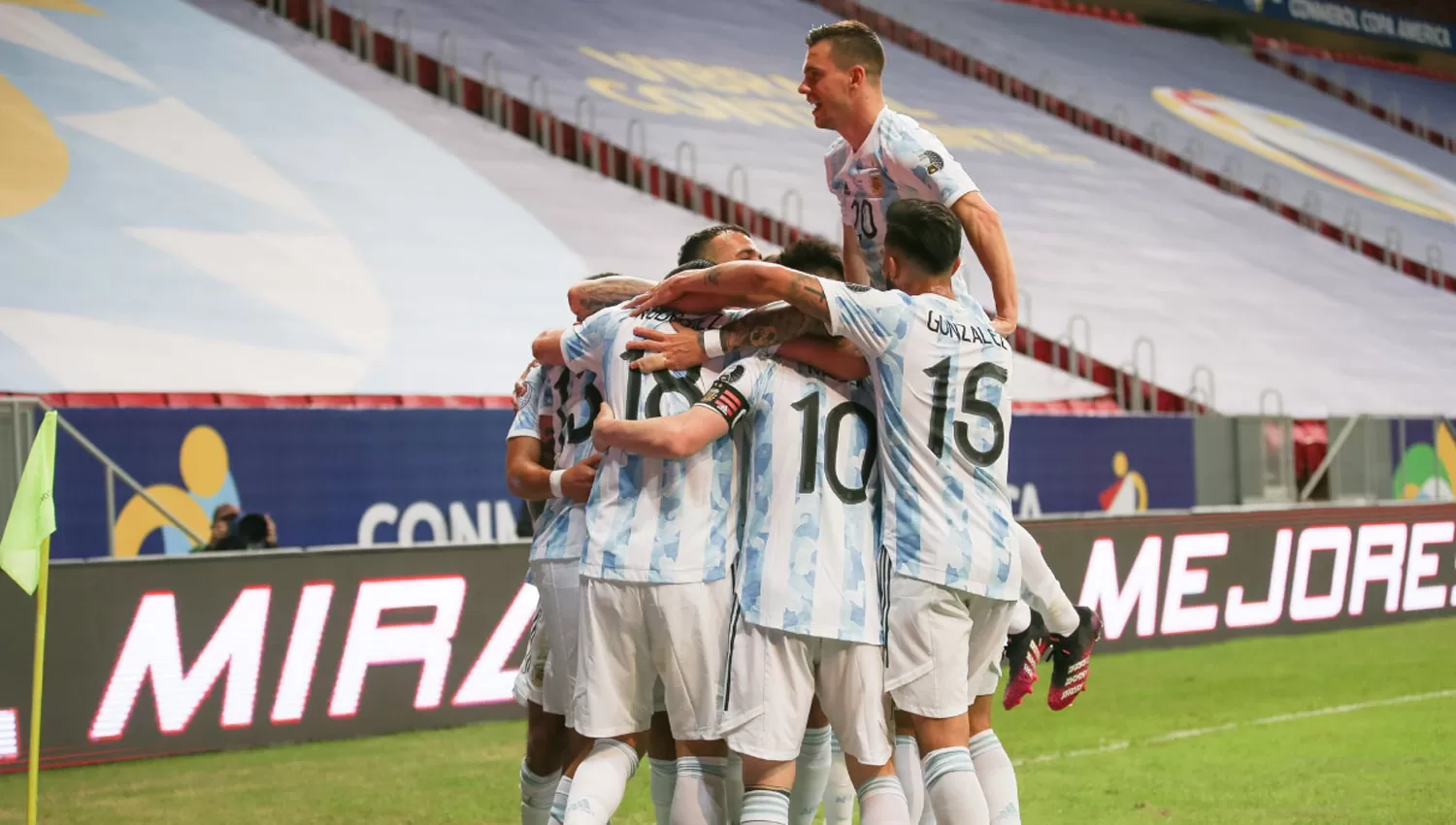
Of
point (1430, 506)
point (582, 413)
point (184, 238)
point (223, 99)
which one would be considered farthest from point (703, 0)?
point (582, 413)

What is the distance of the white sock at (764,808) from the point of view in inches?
143

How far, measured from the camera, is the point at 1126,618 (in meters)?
9.80

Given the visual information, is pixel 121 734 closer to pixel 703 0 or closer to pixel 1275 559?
pixel 1275 559

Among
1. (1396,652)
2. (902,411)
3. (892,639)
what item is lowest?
(1396,652)

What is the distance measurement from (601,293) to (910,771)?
1.62 meters

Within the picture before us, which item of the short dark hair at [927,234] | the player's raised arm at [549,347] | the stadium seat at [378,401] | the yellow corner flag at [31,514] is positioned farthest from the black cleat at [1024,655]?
the stadium seat at [378,401]

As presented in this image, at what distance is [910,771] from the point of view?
13.5ft

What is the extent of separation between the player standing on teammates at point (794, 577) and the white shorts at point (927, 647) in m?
0.05

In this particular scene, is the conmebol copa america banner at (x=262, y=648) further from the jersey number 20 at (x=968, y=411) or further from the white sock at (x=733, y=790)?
the jersey number 20 at (x=968, y=411)

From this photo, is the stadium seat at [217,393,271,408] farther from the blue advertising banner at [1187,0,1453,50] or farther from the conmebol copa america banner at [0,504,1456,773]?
the blue advertising banner at [1187,0,1453,50]

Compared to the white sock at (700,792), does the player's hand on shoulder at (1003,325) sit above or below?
above

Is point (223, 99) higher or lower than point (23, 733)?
higher

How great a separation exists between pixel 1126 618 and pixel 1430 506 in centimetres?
321

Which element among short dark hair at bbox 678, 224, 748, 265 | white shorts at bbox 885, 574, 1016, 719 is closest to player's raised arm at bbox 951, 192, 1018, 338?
short dark hair at bbox 678, 224, 748, 265
